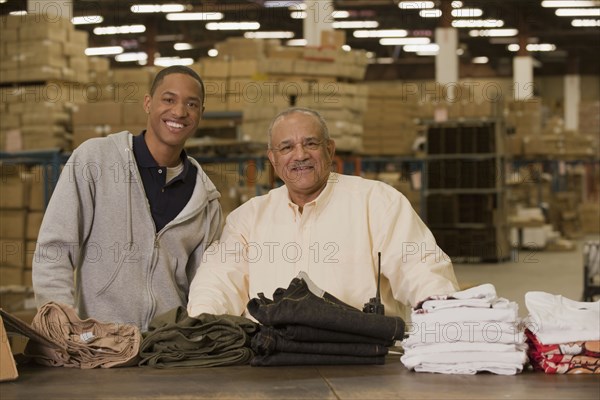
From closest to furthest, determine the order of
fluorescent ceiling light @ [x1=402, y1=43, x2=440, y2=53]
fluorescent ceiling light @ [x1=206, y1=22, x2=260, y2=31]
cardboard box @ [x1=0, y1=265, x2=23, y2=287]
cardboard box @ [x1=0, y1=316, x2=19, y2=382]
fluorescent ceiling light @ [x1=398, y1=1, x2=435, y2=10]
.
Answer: cardboard box @ [x1=0, y1=316, x2=19, y2=382] → cardboard box @ [x1=0, y1=265, x2=23, y2=287] → fluorescent ceiling light @ [x1=398, y1=1, x2=435, y2=10] → fluorescent ceiling light @ [x1=206, y1=22, x2=260, y2=31] → fluorescent ceiling light @ [x1=402, y1=43, x2=440, y2=53]

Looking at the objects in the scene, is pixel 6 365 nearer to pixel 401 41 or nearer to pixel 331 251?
pixel 331 251

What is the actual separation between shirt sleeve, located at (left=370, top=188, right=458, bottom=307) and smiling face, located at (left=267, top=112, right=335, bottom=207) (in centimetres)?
27

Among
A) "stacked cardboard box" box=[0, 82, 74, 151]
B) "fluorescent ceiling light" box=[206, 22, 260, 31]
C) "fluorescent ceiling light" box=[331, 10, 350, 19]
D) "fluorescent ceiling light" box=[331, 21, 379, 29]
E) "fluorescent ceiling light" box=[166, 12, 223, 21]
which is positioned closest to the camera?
"stacked cardboard box" box=[0, 82, 74, 151]

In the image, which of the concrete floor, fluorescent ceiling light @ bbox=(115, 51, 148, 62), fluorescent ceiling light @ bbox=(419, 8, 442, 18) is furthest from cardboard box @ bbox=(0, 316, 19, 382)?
fluorescent ceiling light @ bbox=(115, 51, 148, 62)

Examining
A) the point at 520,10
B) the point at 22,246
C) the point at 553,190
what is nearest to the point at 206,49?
the point at 520,10

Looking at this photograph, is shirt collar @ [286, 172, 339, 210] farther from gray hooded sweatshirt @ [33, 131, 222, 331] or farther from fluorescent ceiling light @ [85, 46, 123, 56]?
fluorescent ceiling light @ [85, 46, 123, 56]

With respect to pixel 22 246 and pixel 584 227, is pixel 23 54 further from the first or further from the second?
pixel 584 227

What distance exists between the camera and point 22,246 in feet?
30.5

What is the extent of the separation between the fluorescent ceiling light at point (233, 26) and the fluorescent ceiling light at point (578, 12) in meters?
8.13

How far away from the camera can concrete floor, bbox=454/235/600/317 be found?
446 inches

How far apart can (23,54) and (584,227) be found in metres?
15.1

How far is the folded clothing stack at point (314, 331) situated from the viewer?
9.75ft

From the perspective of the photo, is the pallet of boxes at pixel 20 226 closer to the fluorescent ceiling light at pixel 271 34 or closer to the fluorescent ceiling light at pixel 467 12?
the fluorescent ceiling light at pixel 467 12

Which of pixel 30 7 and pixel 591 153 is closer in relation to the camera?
pixel 30 7
